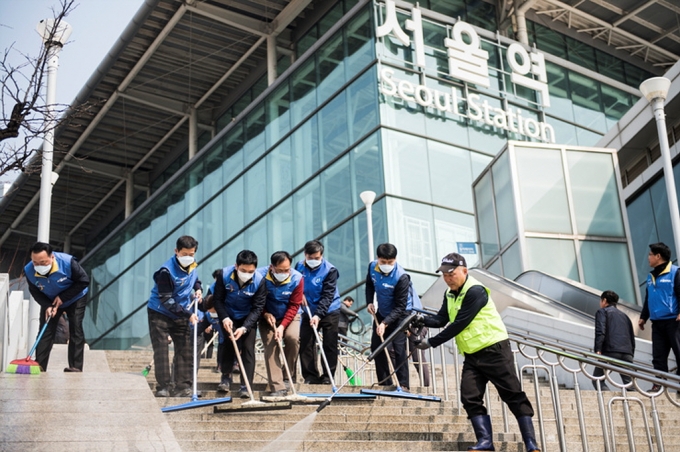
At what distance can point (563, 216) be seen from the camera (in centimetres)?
2036

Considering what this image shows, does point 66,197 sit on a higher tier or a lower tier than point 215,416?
higher

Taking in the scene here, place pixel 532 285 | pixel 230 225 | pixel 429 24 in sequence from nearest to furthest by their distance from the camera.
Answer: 1. pixel 532 285
2. pixel 429 24
3. pixel 230 225

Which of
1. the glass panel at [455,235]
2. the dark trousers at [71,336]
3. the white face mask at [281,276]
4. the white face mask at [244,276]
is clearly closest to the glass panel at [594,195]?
the glass panel at [455,235]

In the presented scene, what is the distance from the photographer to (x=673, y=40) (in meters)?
31.6

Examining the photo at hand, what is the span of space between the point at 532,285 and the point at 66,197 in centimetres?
2804

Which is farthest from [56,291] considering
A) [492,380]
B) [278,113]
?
[278,113]

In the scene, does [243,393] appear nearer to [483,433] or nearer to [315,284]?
[315,284]

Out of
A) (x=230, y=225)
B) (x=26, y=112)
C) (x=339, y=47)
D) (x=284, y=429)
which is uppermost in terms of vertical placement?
(x=339, y=47)

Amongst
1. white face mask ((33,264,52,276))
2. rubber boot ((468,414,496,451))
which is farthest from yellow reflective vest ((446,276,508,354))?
white face mask ((33,264,52,276))

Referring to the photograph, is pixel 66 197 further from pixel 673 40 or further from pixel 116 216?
pixel 673 40

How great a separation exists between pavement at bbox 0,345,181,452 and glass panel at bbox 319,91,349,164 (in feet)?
51.7

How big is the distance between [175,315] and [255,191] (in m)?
18.2

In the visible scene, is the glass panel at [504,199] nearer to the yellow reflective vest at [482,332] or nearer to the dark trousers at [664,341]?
the dark trousers at [664,341]

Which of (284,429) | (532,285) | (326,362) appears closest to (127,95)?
(532,285)
